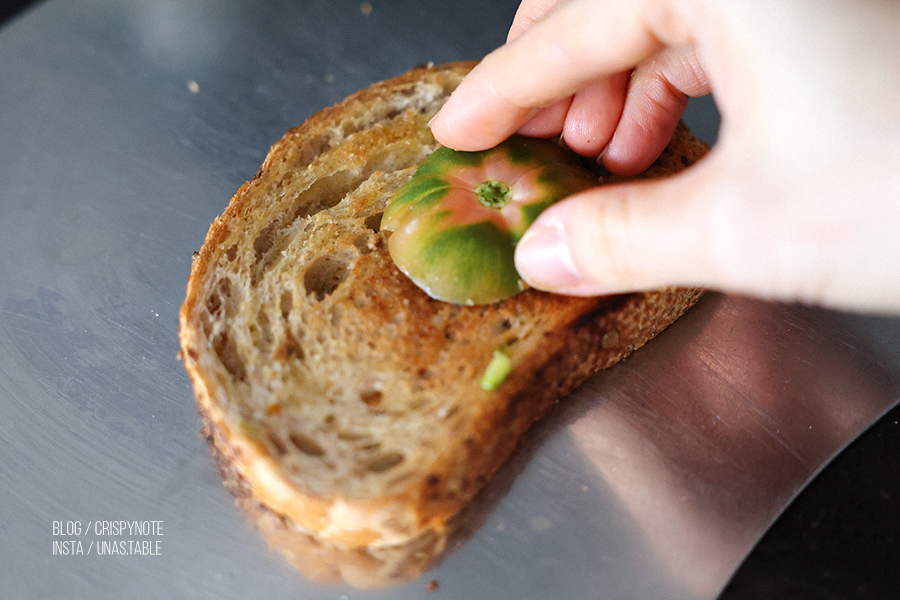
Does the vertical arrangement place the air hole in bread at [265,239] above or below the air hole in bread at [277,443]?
above

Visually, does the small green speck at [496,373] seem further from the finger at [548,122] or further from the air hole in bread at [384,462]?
the finger at [548,122]

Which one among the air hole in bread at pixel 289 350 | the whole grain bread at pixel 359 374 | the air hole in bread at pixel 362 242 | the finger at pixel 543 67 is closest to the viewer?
the finger at pixel 543 67

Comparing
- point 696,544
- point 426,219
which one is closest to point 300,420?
point 426,219

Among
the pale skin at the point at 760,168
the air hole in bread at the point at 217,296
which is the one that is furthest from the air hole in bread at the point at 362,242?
the pale skin at the point at 760,168

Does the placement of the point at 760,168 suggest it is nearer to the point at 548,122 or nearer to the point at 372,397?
the point at 548,122

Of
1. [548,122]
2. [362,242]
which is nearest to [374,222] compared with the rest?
[362,242]

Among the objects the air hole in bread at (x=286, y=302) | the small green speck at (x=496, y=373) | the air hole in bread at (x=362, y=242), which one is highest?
the air hole in bread at (x=362, y=242)

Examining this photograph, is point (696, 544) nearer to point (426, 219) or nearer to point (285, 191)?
point (426, 219)
